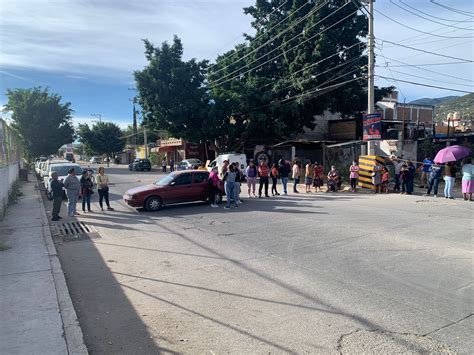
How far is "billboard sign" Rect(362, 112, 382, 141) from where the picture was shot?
62.5 feet

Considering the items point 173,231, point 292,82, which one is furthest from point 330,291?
point 292,82

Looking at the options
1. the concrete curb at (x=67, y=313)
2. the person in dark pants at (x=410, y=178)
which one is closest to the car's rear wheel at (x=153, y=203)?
the concrete curb at (x=67, y=313)

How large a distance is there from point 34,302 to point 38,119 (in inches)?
1629

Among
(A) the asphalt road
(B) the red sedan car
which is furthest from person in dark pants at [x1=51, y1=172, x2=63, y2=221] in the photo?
(A) the asphalt road

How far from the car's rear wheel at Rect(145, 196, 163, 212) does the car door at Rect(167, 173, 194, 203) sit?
1.28 feet

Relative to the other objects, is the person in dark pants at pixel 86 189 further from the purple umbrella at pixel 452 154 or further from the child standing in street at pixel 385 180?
the purple umbrella at pixel 452 154

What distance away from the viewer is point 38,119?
4122 centimetres

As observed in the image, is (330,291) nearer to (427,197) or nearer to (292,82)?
(427,197)

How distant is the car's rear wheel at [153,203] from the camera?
13469 mm

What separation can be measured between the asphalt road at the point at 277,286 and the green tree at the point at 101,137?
235 ft

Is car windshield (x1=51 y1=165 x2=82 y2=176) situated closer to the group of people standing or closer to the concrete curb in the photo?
the group of people standing

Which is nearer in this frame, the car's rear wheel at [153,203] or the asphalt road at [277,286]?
the asphalt road at [277,286]

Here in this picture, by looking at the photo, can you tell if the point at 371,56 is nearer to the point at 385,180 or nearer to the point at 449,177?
the point at 385,180

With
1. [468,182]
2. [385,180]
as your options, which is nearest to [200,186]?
[385,180]
